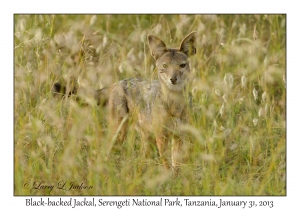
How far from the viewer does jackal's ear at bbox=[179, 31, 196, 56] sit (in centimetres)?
751

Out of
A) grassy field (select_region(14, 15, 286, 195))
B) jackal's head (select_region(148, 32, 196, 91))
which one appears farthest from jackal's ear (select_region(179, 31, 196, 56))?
grassy field (select_region(14, 15, 286, 195))

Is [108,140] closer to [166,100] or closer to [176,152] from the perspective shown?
[176,152]

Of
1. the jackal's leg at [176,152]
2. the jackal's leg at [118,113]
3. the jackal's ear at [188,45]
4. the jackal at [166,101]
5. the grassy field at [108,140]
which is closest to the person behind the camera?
the grassy field at [108,140]

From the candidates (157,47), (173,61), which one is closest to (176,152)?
(173,61)

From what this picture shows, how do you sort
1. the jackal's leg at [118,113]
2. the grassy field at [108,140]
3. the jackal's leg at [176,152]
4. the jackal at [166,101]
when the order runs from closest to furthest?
the grassy field at [108,140]
the jackal's leg at [176,152]
the jackal at [166,101]
the jackal's leg at [118,113]

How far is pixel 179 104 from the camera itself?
24.8ft

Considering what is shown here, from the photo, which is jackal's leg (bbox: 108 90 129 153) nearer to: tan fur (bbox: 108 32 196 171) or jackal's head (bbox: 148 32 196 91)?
tan fur (bbox: 108 32 196 171)

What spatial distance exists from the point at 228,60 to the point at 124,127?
230cm

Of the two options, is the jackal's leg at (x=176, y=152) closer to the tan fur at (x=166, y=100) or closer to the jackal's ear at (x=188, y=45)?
the tan fur at (x=166, y=100)

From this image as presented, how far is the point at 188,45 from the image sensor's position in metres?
7.60

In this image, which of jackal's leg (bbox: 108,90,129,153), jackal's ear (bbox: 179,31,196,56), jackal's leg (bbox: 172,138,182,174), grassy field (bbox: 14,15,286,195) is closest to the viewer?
grassy field (bbox: 14,15,286,195)

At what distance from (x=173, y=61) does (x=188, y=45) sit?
335 mm

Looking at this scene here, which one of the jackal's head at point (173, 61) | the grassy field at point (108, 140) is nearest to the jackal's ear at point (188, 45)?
the jackal's head at point (173, 61)

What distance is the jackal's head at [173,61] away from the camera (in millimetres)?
7310
